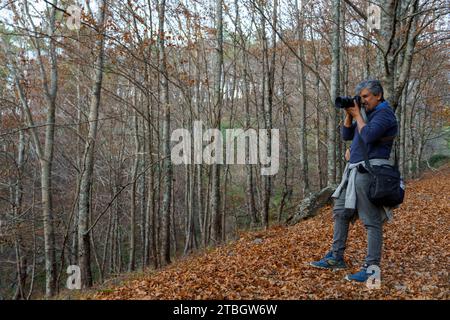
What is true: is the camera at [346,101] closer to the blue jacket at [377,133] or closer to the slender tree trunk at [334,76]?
the blue jacket at [377,133]

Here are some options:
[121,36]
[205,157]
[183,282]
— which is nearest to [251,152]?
[205,157]

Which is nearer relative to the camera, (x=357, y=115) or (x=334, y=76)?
(x=357, y=115)

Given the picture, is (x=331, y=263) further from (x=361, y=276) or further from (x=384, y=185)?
(x=384, y=185)

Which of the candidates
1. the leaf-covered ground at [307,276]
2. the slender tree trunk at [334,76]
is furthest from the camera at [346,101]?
the slender tree trunk at [334,76]

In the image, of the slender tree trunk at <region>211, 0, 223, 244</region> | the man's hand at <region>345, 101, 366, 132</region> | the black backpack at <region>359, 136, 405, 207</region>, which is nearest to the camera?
the black backpack at <region>359, 136, 405, 207</region>

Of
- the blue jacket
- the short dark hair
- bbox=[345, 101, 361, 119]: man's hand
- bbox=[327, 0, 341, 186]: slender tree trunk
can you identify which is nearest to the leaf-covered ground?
the blue jacket

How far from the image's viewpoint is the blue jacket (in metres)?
3.29

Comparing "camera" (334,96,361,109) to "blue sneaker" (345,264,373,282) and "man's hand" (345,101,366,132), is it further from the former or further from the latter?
"blue sneaker" (345,264,373,282)

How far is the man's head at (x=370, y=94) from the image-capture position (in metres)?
3.54

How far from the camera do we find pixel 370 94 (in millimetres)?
3543

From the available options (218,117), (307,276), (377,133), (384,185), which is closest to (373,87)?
(377,133)

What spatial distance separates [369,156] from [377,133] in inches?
10.7
